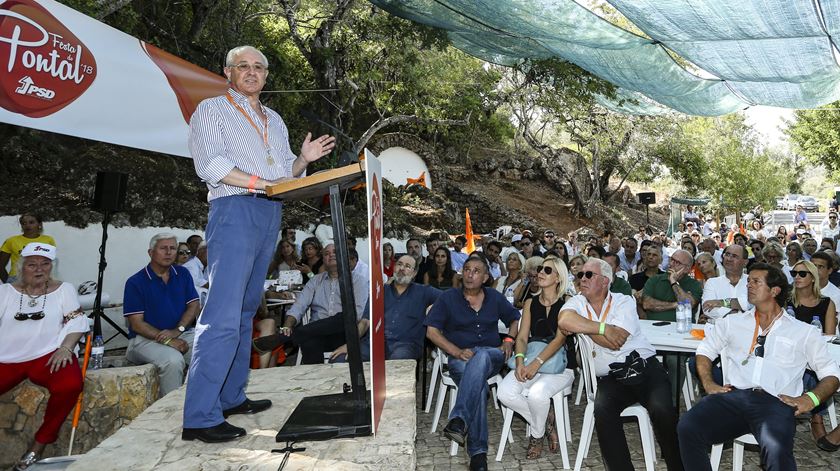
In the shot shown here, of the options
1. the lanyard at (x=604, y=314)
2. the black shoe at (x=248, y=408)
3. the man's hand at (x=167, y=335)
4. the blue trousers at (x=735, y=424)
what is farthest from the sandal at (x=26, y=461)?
the blue trousers at (x=735, y=424)

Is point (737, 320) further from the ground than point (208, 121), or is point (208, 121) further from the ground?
point (208, 121)

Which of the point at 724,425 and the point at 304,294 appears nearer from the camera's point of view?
the point at 724,425

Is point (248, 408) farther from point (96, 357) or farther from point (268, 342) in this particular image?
point (268, 342)

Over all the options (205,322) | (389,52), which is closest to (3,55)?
(205,322)

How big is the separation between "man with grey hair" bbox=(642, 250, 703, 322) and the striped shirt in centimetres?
396

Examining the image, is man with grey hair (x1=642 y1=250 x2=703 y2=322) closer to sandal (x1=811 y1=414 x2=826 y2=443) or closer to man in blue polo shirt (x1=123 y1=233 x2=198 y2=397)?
sandal (x1=811 y1=414 x2=826 y2=443)

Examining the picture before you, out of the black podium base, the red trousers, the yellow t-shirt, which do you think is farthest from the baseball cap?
the yellow t-shirt

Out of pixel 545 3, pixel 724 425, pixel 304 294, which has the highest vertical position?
pixel 545 3

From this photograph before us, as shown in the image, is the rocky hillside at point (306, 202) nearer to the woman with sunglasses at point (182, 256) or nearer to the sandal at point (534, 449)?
the woman with sunglasses at point (182, 256)

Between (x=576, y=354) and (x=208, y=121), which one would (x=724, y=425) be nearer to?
(x=576, y=354)

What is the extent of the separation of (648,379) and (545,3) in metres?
3.16

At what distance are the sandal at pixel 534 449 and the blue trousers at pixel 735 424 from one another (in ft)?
3.59

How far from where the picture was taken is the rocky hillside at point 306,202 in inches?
356

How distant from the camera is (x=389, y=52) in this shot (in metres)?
12.0
